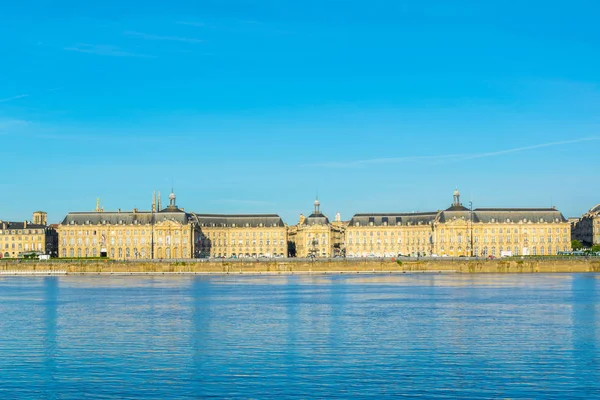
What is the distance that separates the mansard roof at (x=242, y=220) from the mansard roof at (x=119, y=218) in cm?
943

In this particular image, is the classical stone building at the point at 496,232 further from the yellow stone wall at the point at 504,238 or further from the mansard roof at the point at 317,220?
the mansard roof at the point at 317,220

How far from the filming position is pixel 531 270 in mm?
134375

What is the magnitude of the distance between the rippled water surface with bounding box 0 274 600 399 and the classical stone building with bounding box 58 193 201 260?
109798mm

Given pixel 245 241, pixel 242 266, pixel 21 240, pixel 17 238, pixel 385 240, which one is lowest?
pixel 242 266

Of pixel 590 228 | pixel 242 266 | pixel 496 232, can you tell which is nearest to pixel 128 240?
pixel 242 266

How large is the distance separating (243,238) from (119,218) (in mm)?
25403

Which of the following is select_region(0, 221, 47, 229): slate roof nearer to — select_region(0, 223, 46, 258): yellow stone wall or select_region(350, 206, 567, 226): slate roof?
select_region(0, 223, 46, 258): yellow stone wall

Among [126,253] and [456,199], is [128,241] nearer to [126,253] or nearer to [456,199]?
[126,253]

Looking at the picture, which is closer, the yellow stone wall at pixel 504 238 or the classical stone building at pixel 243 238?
the yellow stone wall at pixel 504 238

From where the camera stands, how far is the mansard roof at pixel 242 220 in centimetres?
19312

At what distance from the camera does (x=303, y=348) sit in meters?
40.6

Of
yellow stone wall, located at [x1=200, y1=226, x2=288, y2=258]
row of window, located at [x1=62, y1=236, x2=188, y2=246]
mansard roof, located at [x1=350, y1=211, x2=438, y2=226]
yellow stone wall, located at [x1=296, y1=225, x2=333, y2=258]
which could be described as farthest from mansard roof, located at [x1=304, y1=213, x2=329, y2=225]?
row of window, located at [x1=62, y1=236, x2=188, y2=246]

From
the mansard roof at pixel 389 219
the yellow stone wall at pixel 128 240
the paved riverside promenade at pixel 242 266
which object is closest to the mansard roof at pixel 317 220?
the mansard roof at pixel 389 219

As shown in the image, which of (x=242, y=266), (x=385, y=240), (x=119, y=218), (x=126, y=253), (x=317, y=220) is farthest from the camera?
(x=317, y=220)
